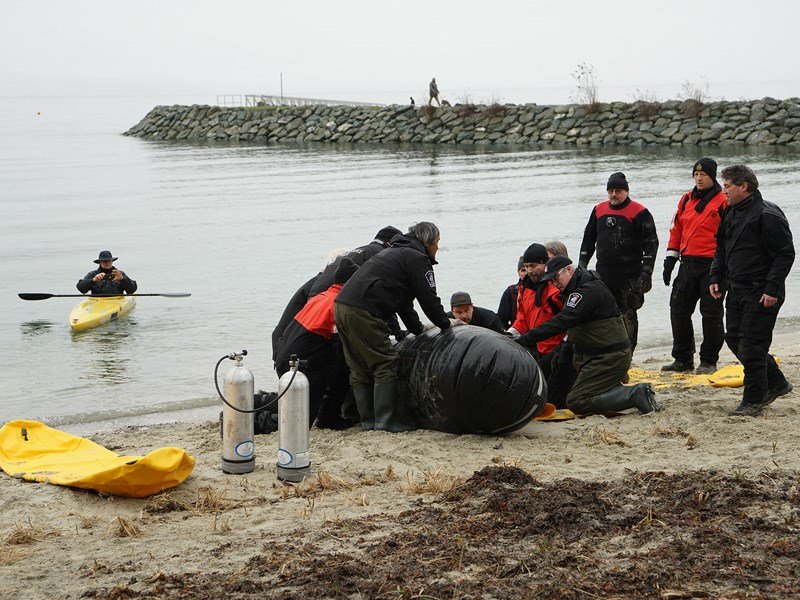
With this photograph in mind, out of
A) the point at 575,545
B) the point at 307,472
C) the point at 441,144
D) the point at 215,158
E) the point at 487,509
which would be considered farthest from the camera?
the point at 441,144

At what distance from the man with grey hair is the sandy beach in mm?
435

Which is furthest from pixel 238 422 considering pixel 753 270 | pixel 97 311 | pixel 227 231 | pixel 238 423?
pixel 227 231

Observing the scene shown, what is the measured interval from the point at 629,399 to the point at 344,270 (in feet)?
8.53

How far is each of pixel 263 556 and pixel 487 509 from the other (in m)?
1.28

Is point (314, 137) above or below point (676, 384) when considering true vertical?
above

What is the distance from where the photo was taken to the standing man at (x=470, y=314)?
28.1 feet

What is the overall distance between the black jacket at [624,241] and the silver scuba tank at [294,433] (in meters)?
3.91

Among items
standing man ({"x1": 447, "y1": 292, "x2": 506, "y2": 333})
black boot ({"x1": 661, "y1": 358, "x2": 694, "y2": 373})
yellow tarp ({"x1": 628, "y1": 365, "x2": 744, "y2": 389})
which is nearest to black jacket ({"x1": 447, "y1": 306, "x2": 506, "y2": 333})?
standing man ({"x1": 447, "y1": 292, "x2": 506, "y2": 333})

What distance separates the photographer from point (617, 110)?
49.6 m

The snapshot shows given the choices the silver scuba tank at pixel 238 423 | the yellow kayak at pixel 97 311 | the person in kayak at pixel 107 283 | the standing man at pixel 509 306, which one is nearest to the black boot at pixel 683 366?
the standing man at pixel 509 306

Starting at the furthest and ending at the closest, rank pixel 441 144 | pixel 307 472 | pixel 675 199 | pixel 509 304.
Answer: pixel 441 144 → pixel 675 199 → pixel 509 304 → pixel 307 472

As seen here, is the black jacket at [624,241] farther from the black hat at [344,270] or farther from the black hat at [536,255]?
the black hat at [344,270]

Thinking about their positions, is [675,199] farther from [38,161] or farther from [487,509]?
[38,161]

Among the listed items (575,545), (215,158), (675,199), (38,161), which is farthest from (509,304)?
(38,161)
